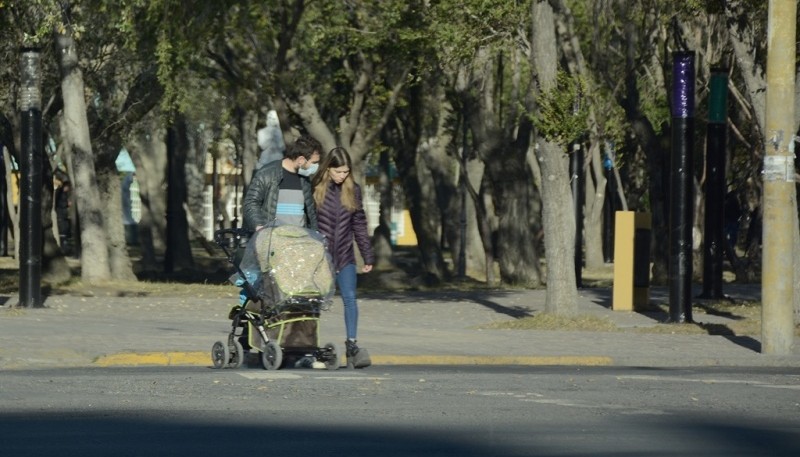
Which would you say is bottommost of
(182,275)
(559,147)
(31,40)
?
(182,275)

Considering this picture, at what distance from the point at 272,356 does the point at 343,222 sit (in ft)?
4.69

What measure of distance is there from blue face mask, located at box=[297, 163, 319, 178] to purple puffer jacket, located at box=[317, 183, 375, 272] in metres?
0.21

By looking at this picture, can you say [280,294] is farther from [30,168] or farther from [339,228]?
[30,168]

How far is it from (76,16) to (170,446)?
18214 mm

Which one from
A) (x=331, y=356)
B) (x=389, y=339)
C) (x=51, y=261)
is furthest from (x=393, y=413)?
(x=51, y=261)

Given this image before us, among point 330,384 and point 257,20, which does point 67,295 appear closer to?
point 257,20

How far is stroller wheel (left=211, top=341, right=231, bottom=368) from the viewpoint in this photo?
13859 mm

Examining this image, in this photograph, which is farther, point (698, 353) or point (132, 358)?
point (698, 353)

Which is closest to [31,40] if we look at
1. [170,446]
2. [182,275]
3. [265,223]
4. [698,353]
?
[265,223]

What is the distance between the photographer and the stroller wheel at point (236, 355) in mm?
13805

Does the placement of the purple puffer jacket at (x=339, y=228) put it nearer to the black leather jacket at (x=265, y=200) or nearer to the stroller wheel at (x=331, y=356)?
the black leather jacket at (x=265, y=200)

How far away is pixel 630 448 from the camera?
905 centimetres

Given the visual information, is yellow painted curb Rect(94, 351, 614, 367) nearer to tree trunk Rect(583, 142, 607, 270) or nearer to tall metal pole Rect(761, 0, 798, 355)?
tall metal pole Rect(761, 0, 798, 355)

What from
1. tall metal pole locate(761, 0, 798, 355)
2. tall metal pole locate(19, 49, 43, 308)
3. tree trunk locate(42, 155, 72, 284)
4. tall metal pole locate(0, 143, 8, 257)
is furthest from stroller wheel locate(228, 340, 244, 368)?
tall metal pole locate(0, 143, 8, 257)
